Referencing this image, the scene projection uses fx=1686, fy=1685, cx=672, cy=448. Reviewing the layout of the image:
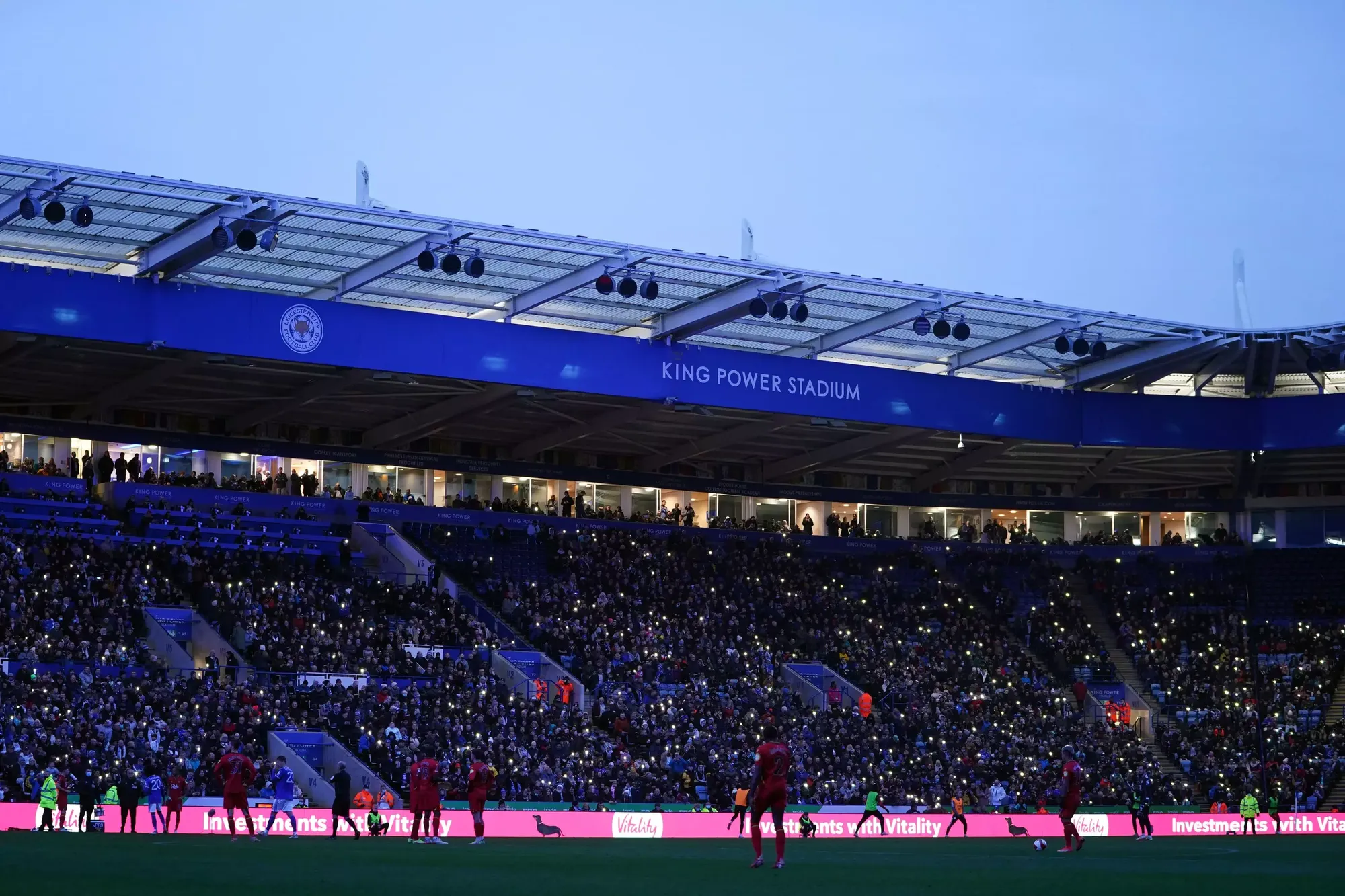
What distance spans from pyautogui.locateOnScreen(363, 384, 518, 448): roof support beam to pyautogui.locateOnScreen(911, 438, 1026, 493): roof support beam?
18297mm

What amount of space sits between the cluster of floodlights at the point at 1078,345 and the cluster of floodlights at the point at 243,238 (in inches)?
901

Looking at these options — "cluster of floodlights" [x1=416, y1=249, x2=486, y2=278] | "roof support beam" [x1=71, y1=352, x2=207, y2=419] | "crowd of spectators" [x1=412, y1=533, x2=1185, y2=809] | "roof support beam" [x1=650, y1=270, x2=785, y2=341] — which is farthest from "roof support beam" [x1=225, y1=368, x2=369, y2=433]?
"roof support beam" [x1=650, y1=270, x2=785, y2=341]

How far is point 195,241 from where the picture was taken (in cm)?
3809

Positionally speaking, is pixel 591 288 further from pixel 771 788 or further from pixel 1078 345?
pixel 771 788

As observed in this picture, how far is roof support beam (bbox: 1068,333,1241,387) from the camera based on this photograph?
5162 centimetres

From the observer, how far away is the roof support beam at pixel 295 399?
153 ft

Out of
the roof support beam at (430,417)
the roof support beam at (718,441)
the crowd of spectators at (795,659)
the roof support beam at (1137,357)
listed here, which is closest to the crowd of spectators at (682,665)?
the crowd of spectators at (795,659)

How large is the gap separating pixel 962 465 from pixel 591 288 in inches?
889

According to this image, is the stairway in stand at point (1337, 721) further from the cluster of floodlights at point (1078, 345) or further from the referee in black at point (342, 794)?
the referee in black at point (342, 794)

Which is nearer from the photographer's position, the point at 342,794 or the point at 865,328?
the point at 342,794

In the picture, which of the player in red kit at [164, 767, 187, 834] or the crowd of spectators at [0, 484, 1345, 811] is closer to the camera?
the player in red kit at [164, 767, 187, 834]

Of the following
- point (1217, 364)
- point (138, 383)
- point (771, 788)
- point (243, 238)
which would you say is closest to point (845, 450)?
point (1217, 364)

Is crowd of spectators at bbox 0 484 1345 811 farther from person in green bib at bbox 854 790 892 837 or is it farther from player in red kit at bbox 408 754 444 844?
player in red kit at bbox 408 754 444 844

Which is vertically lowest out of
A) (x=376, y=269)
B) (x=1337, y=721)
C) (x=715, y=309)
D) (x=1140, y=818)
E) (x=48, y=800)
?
(x=1140, y=818)
